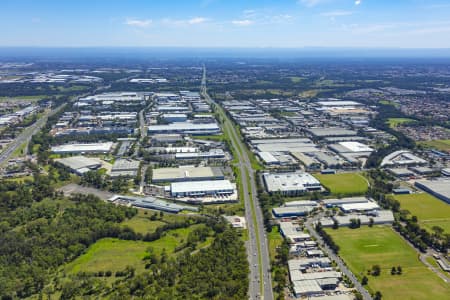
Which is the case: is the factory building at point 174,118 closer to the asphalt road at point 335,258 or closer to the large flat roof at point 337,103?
the large flat roof at point 337,103

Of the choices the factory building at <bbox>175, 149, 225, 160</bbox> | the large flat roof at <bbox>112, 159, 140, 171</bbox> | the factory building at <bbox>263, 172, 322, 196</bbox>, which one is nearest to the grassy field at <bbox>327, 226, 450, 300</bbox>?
the factory building at <bbox>263, 172, 322, 196</bbox>

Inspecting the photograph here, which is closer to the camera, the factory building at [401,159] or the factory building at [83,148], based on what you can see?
the factory building at [401,159]

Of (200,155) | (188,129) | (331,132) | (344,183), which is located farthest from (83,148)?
(331,132)

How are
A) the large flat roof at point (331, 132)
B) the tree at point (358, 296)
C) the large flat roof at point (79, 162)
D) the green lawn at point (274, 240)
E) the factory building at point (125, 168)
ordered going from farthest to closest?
the large flat roof at point (331, 132) → the large flat roof at point (79, 162) → the factory building at point (125, 168) → the green lawn at point (274, 240) → the tree at point (358, 296)

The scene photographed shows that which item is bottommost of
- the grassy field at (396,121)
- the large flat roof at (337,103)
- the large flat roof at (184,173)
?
the large flat roof at (184,173)

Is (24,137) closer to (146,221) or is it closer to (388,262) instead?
(146,221)

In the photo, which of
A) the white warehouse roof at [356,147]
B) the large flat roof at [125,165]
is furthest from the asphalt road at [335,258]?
the large flat roof at [125,165]

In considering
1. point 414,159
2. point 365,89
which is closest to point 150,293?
point 414,159
